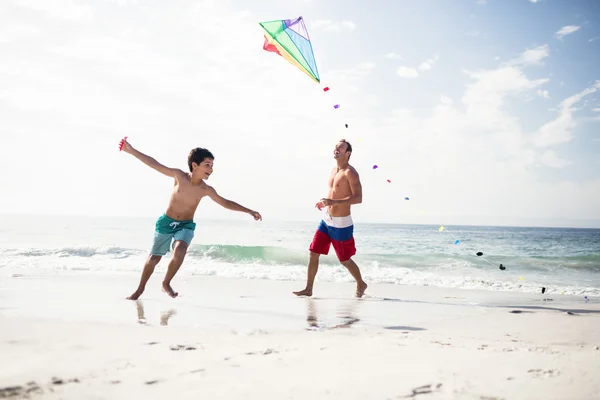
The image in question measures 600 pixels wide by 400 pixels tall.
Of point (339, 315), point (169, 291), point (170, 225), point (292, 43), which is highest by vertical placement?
point (292, 43)

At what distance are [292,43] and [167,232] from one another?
324cm

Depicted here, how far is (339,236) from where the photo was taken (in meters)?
5.60

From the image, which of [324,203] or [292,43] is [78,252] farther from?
[324,203]

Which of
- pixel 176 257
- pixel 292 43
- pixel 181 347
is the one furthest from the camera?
pixel 292 43

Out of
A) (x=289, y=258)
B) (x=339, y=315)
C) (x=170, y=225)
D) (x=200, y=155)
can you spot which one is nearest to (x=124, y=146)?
(x=200, y=155)

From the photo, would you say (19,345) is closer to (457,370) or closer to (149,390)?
(149,390)

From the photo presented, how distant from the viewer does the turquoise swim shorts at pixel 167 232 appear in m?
4.93

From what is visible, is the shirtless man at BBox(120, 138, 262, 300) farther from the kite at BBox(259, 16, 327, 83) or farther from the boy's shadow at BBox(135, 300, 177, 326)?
the kite at BBox(259, 16, 327, 83)

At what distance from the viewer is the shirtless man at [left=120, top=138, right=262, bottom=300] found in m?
4.86

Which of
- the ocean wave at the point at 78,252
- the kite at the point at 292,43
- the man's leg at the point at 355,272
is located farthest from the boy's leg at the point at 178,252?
the ocean wave at the point at 78,252

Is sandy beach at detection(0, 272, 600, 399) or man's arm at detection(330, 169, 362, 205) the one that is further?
man's arm at detection(330, 169, 362, 205)

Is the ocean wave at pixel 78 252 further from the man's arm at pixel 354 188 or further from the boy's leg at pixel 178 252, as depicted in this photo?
the man's arm at pixel 354 188

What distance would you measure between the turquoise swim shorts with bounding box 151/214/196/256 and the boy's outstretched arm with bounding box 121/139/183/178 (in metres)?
0.52

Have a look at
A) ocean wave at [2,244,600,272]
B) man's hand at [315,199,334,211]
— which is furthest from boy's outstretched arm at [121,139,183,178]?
ocean wave at [2,244,600,272]
